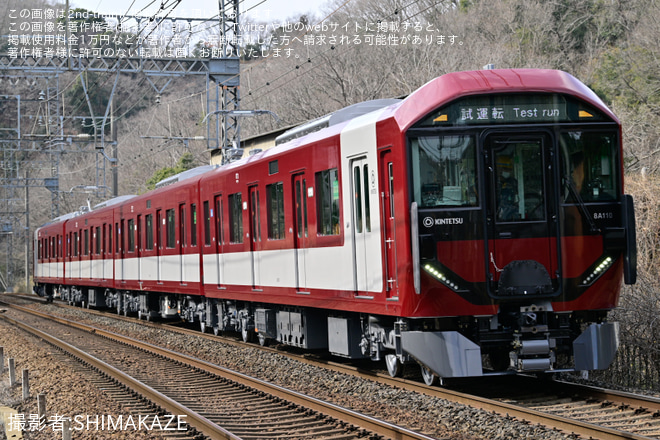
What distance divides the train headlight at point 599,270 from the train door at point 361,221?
2.40 metres

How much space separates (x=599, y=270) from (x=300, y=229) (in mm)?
4410

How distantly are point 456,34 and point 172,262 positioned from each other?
885 inches

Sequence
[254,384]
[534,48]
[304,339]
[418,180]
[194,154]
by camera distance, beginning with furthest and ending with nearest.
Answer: [194,154] → [534,48] → [304,339] → [254,384] → [418,180]

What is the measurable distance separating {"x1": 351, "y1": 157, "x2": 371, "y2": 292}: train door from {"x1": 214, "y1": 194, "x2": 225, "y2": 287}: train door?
6.12m

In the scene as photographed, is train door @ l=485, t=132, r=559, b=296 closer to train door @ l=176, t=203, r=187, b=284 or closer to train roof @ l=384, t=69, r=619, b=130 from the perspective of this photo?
train roof @ l=384, t=69, r=619, b=130

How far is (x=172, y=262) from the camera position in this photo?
20.2 metres

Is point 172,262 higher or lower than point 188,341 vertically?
higher

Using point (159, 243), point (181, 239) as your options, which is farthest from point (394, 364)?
point (159, 243)

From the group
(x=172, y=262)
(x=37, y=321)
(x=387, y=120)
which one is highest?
(x=387, y=120)

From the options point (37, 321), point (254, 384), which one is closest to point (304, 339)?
point (254, 384)

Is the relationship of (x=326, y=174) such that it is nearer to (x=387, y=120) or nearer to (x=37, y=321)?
(x=387, y=120)

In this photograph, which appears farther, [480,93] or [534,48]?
[534,48]

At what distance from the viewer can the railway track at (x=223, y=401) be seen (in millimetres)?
8156

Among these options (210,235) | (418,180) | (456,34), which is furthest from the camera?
(456,34)
